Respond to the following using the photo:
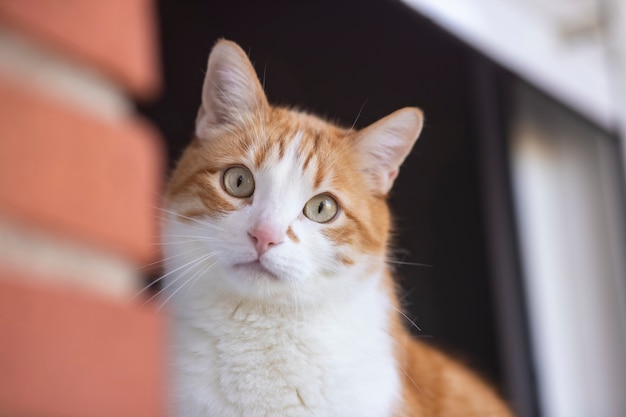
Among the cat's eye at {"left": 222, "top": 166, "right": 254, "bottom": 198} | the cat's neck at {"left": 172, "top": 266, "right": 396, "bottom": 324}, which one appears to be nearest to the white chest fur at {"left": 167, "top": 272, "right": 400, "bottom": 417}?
the cat's neck at {"left": 172, "top": 266, "right": 396, "bottom": 324}

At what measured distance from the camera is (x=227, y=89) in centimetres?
70

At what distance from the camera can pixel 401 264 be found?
0.84 meters

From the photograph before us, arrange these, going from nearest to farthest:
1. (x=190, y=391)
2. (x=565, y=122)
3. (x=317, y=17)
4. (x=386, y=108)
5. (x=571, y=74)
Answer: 1. (x=190, y=391)
2. (x=386, y=108)
3. (x=317, y=17)
4. (x=565, y=122)
5. (x=571, y=74)

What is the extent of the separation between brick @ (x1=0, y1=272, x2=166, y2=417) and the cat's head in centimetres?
9

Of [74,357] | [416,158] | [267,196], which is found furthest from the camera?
[416,158]

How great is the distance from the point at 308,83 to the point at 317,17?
18 cm

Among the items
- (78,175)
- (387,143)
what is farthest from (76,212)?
(387,143)

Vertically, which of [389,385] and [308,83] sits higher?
[308,83]

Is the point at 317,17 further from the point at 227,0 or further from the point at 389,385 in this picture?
the point at 389,385

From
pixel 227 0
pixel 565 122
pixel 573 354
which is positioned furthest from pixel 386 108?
pixel 565 122

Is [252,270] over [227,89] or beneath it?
beneath

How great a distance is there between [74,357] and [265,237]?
0.21 metres

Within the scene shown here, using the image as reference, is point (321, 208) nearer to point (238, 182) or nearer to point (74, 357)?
point (238, 182)

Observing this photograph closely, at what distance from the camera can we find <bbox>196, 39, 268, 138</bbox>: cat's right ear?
68 cm
